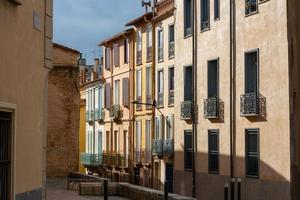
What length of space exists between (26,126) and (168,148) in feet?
98.1

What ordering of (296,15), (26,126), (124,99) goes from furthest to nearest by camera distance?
(124,99) → (296,15) → (26,126)

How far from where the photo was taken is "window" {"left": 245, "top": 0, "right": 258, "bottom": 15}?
29922 millimetres

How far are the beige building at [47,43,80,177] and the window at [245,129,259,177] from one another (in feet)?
25.4

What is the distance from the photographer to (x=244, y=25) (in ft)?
101

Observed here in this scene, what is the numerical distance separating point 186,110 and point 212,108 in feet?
11.2

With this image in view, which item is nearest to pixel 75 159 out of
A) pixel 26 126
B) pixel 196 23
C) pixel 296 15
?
pixel 196 23

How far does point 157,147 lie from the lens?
4306 centimetres

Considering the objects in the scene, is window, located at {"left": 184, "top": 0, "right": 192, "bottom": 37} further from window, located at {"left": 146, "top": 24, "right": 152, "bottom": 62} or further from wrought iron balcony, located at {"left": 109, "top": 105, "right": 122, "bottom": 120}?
wrought iron balcony, located at {"left": 109, "top": 105, "right": 122, "bottom": 120}

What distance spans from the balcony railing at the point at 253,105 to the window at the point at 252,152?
0.78 meters

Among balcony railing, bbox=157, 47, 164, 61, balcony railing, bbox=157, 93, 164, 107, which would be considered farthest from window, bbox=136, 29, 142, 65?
balcony railing, bbox=157, 93, 164, 107

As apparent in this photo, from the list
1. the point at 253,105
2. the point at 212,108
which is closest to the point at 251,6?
the point at 253,105

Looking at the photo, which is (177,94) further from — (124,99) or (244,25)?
(124,99)

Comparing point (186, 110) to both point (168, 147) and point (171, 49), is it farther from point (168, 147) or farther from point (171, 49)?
point (171, 49)

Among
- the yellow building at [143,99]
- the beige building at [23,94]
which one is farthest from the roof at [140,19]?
the beige building at [23,94]
